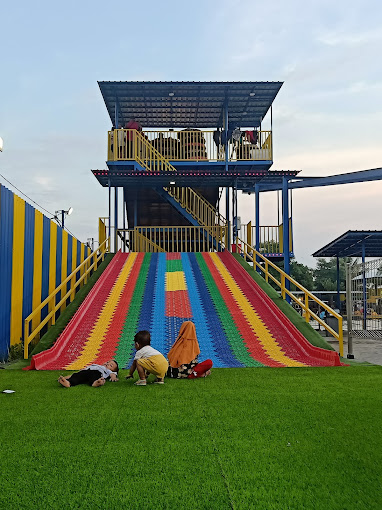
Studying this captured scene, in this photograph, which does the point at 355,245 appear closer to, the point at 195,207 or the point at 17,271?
the point at 195,207

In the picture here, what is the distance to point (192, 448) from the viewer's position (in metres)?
3.85

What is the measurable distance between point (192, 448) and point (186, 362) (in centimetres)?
350

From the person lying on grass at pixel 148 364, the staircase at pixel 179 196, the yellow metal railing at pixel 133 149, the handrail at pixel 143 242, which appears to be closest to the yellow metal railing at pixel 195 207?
the staircase at pixel 179 196

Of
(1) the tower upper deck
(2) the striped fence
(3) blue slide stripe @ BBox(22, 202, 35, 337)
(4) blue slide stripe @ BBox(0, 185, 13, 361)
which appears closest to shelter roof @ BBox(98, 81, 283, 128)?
(1) the tower upper deck

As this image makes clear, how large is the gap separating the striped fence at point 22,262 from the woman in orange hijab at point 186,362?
132 inches

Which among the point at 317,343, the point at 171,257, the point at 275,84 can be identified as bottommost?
the point at 317,343

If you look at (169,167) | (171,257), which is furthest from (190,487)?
(169,167)

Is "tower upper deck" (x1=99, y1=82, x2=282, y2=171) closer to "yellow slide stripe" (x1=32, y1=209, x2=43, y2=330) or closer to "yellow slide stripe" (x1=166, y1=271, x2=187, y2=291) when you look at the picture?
"yellow slide stripe" (x1=166, y1=271, x2=187, y2=291)

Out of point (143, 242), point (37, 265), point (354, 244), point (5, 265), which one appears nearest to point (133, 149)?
point (143, 242)

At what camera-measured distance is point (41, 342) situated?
32.7 ft

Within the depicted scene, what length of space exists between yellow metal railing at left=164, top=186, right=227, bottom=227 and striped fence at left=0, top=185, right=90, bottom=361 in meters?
9.47

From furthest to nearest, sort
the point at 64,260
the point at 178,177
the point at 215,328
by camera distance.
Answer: the point at 178,177 → the point at 64,260 → the point at 215,328

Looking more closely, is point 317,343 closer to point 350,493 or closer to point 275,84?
point 350,493

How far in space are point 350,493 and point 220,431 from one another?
1.47 m
